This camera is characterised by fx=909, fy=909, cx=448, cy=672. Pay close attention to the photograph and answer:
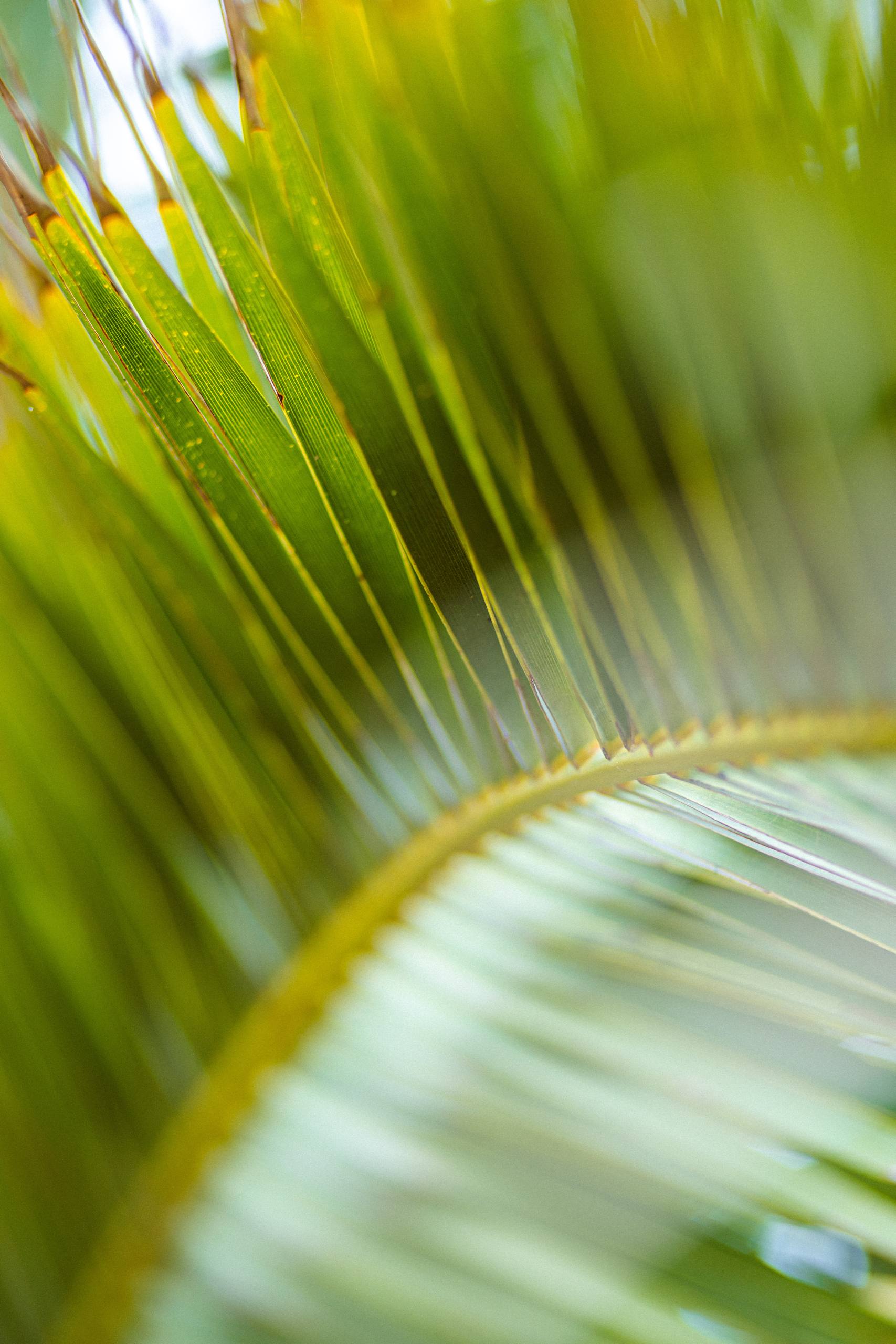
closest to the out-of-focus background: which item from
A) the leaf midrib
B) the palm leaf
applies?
the palm leaf

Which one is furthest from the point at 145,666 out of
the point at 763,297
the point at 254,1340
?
the point at 763,297

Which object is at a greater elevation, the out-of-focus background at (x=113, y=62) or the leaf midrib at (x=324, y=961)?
the out-of-focus background at (x=113, y=62)

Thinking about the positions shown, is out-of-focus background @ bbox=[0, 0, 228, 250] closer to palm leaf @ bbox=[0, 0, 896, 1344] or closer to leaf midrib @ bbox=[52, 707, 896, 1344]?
palm leaf @ bbox=[0, 0, 896, 1344]

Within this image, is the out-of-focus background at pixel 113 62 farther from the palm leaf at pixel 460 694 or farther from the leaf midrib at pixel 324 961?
the leaf midrib at pixel 324 961

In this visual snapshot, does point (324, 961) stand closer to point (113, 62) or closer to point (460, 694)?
point (460, 694)

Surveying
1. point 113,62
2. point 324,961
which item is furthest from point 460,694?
point 113,62

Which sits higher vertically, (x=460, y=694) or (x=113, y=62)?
(x=113, y=62)

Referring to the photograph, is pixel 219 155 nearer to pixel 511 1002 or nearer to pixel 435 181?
pixel 435 181

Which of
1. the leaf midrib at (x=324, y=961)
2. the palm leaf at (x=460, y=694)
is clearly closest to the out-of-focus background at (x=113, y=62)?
the palm leaf at (x=460, y=694)
